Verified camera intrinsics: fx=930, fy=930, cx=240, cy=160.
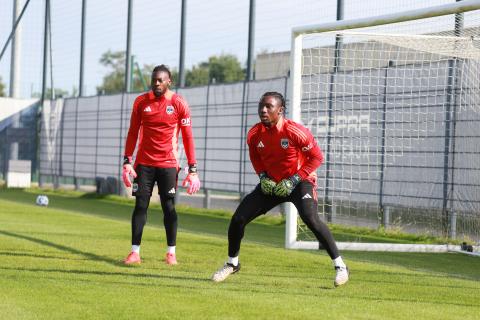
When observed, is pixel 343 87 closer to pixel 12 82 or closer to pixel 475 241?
pixel 475 241

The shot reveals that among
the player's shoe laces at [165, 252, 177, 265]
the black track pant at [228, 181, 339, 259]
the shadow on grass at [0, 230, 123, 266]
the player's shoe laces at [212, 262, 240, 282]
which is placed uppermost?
the black track pant at [228, 181, 339, 259]

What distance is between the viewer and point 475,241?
13609 millimetres

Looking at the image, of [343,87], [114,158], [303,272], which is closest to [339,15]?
[343,87]

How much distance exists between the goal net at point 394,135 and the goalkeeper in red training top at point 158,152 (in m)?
3.06

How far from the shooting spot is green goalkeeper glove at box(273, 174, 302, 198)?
8.26 metres

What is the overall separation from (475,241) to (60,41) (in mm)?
20670

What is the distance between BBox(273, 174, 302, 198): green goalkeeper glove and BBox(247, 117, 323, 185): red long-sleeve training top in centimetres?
6

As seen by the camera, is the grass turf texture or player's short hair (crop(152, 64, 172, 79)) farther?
player's short hair (crop(152, 64, 172, 79))

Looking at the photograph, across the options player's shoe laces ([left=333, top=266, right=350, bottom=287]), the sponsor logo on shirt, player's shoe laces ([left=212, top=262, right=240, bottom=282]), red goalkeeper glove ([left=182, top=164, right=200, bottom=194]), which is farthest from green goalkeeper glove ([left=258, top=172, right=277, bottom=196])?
red goalkeeper glove ([left=182, top=164, right=200, bottom=194])

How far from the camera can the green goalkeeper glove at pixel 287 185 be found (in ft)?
27.1

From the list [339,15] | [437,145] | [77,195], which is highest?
[339,15]

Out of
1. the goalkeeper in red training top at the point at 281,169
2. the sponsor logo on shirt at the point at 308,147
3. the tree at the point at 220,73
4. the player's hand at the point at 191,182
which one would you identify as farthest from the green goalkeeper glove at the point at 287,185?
the tree at the point at 220,73

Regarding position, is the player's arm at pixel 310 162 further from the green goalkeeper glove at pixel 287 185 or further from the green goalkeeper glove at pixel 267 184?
the green goalkeeper glove at pixel 267 184

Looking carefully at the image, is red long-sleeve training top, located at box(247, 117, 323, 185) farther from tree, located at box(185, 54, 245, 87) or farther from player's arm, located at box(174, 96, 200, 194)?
tree, located at box(185, 54, 245, 87)
